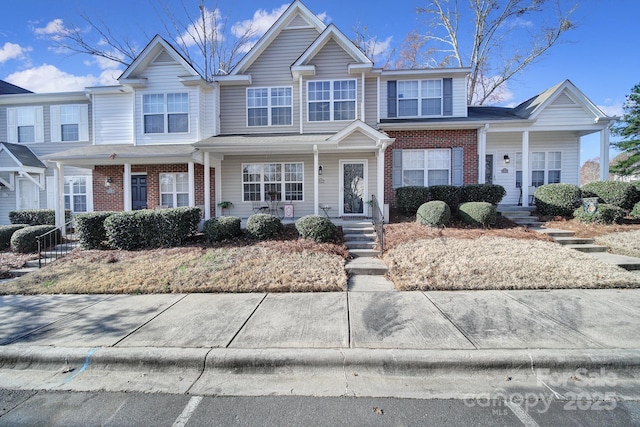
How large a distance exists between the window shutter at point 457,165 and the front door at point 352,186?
12.2ft

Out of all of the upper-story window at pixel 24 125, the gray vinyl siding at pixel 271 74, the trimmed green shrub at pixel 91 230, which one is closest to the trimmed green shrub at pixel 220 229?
the trimmed green shrub at pixel 91 230

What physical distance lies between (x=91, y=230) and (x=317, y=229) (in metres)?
7.11

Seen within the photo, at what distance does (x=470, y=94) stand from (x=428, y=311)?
22488 millimetres

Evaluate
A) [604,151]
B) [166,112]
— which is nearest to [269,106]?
[166,112]

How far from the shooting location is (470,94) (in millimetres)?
22141

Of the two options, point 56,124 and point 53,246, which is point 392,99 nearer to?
point 53,246

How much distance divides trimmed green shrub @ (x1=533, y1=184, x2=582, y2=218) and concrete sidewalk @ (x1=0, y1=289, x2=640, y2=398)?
690 cm

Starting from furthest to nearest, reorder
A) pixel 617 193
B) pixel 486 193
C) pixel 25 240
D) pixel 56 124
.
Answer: pixel 56 124 < pixel 486 193 < pixel 617 193 < pixel 25 240

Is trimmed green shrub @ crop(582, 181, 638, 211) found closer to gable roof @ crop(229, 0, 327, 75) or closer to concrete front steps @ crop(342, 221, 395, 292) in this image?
concrete front steps @ crop(342, 221, 395, 292)

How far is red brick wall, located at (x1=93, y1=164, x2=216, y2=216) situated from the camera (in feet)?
42.5

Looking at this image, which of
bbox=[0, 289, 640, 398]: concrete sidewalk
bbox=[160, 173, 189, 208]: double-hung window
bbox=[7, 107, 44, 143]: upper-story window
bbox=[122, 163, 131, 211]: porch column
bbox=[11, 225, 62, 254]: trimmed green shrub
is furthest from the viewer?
bbox=[7, 107, 44, 143]: upper-story window

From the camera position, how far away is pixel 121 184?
13211 millimetres

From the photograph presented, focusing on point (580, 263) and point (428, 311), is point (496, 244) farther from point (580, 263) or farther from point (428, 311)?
point (428, 311)

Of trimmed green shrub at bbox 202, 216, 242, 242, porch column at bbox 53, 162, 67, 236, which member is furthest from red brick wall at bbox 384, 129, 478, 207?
porch column at bbox 53, 162, 67, 236
